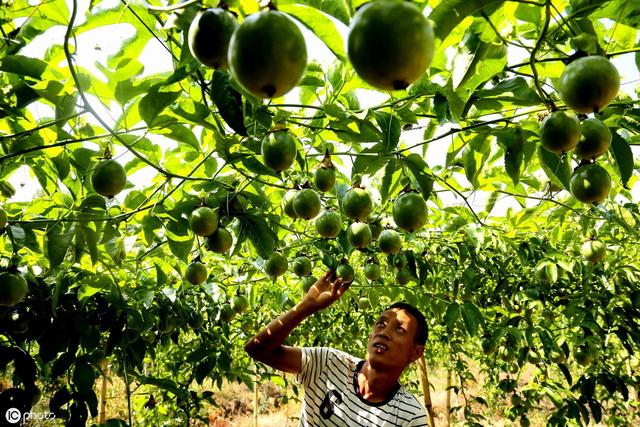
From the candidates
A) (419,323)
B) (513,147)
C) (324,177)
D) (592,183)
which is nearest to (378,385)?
(419,323)

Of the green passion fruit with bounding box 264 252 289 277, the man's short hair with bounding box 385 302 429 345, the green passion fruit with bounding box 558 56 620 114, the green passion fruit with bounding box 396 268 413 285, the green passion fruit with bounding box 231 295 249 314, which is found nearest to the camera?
the green passion fruit with bounding box 558 56 620 114

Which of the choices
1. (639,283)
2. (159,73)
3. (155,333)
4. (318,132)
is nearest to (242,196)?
(318,132)

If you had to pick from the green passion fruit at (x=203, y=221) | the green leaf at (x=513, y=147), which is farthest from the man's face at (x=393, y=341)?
the green leaf at (x=513, y=147)

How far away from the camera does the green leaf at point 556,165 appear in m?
1.87

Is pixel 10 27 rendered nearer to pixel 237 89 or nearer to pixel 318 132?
pixel 237 89

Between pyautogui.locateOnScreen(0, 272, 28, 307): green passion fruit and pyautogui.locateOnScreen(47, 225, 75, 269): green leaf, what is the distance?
50cm

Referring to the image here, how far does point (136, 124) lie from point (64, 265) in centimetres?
156

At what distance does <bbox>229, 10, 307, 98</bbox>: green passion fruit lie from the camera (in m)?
0.79

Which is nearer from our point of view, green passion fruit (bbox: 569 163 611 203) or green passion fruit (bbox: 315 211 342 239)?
green passion fruit (bbox: 569 163 611 203)

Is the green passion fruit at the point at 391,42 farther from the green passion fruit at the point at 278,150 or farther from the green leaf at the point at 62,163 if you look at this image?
the green leaf at the point at 62,163

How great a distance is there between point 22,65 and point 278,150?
974mm

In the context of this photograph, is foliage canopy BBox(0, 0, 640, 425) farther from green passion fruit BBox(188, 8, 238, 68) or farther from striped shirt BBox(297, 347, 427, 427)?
striped shirt BBox(297, 347, 427, 427)

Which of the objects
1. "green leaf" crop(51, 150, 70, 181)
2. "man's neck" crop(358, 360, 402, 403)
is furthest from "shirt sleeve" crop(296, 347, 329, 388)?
"green leaf" crop(51, 150, 70, 181)

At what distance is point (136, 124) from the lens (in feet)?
6.72
